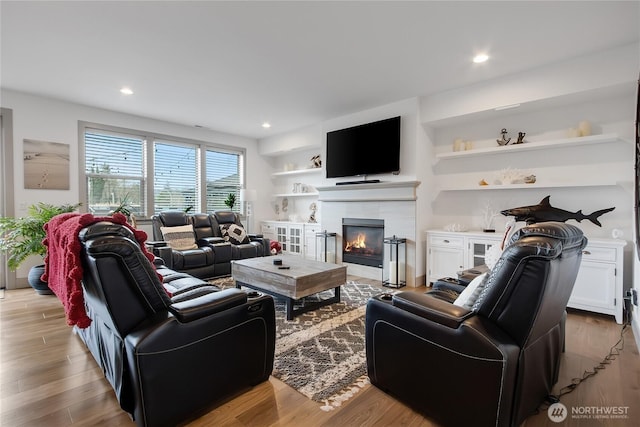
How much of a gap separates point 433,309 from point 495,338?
0.29 m

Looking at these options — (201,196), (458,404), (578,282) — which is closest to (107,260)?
(458,404)

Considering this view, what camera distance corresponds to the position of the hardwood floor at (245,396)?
161cm

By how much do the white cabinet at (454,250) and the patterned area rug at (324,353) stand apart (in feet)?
4.53

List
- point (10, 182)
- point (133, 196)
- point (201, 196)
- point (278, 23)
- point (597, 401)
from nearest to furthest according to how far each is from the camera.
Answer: point (597, 401) < point (278, 23) < point (10, 182) < point (133, 196) < point (201, 196)

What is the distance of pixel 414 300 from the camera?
166 cm

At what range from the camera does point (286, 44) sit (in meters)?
2.85

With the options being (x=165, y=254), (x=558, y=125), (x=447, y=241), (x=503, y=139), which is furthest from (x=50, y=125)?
(x=558, y=125)

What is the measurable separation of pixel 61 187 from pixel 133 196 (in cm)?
99

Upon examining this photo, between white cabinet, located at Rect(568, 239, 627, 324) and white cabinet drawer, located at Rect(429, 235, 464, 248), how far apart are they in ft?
3.96

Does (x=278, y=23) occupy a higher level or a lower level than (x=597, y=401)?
higher

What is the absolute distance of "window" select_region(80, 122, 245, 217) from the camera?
4852mm

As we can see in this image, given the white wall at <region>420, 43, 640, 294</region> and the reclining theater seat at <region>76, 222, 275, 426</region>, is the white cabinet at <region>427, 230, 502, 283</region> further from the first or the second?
the reclining theater seat at <region>76, 222, 275, 426</region>

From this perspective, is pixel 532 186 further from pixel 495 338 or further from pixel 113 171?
pixel 113 171

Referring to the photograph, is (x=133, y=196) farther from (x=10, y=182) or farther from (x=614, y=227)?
(x=614, y=227)
